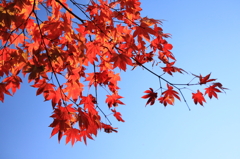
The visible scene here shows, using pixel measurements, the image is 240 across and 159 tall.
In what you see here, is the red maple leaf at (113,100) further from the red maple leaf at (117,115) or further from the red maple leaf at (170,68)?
the red maple leaf at (170,68)

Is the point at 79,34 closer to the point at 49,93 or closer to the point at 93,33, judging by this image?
the point at 93,33

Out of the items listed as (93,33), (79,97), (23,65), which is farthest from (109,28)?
(23,65)

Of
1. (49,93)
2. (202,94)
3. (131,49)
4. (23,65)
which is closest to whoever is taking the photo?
(49,93)

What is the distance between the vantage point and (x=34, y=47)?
2.50 meters

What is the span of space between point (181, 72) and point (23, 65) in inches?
73.4

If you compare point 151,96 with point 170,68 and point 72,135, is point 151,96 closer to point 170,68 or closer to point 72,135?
point 170,68

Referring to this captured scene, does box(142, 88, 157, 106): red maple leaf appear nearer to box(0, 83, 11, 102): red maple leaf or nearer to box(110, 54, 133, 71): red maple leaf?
box(110, 54, 133, 71): red maple leaf

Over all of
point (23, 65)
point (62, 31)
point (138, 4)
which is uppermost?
point (138, 4)

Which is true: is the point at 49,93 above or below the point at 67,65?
below

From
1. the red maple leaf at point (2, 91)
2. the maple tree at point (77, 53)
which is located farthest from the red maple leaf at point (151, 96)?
the red maple leaf at point (2, 91)

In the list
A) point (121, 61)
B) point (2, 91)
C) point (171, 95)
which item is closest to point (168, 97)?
point (171, 95)

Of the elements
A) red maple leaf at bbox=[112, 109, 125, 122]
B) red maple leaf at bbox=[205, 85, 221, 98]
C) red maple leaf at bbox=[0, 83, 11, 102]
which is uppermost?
red maple leaf at bbox=[205, 85, 221, 98]

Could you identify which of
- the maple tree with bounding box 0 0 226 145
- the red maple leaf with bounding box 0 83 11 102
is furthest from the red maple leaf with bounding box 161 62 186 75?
the red maple leaf with bounding box 0 83 11 102

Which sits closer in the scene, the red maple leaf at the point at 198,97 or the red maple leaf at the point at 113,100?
the red maple leaf at the point at 198,97
